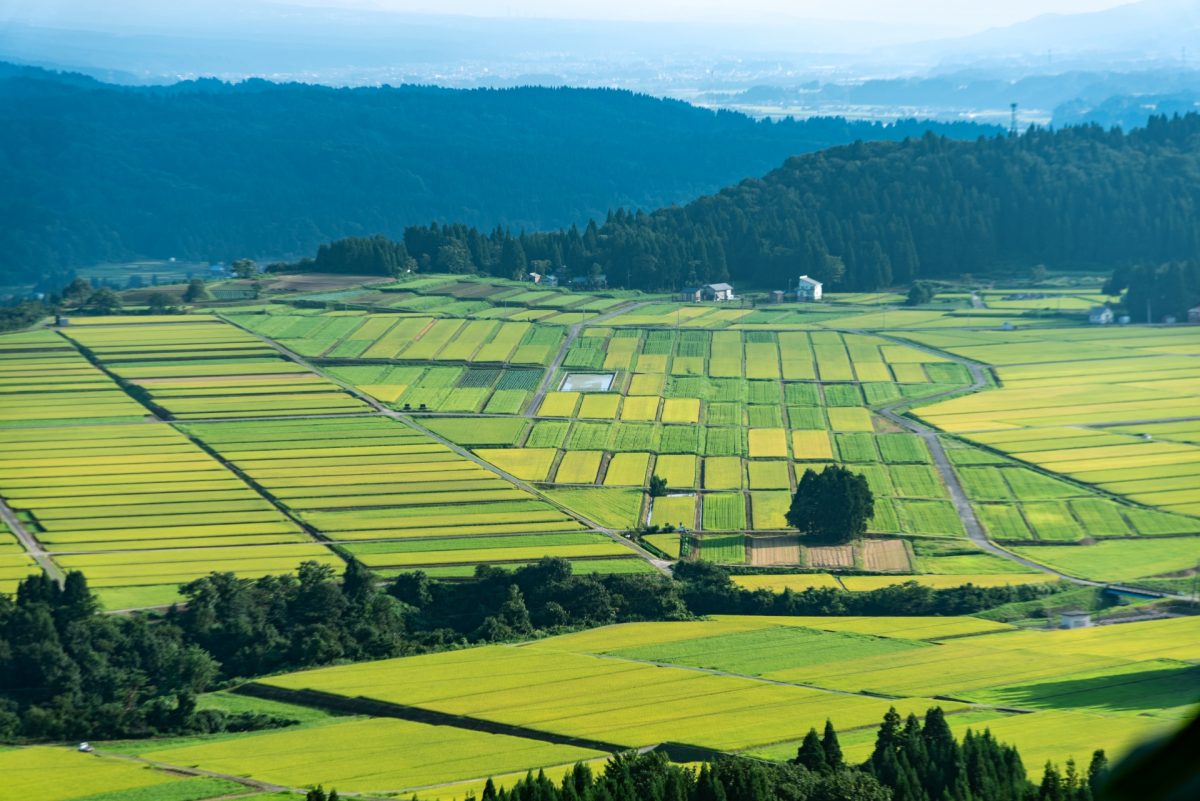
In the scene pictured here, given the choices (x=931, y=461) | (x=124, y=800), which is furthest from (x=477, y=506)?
(x=124, y=800)

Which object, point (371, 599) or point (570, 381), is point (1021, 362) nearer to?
point (570, 381)

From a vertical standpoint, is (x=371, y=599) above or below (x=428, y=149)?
below

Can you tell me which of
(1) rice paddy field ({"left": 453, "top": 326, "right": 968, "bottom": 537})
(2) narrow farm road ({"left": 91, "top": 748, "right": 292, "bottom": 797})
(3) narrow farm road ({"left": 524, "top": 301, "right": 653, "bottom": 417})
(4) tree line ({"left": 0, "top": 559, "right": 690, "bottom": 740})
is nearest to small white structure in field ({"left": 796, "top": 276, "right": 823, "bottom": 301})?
(3) narrow farm road ({"left": 524, "top": 301, "right": 653, "bottom": 417})

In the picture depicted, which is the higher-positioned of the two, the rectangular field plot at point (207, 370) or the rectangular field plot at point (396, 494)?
the rectangular field plot at point (207, 370)

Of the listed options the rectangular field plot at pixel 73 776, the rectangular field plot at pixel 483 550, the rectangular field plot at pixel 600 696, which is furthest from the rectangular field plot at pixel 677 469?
the rectangular field plot at pixel 73 776

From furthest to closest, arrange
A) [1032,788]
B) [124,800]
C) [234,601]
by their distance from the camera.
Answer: [234,601] → [124,800] → [1032,788]

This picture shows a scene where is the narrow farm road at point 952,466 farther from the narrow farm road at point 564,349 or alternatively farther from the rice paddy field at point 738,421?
the narrow farm road at point 564,349

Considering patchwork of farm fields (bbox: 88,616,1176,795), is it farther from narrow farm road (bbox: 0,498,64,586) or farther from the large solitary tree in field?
narrow farm road (bbox: 0,498,64,586)
